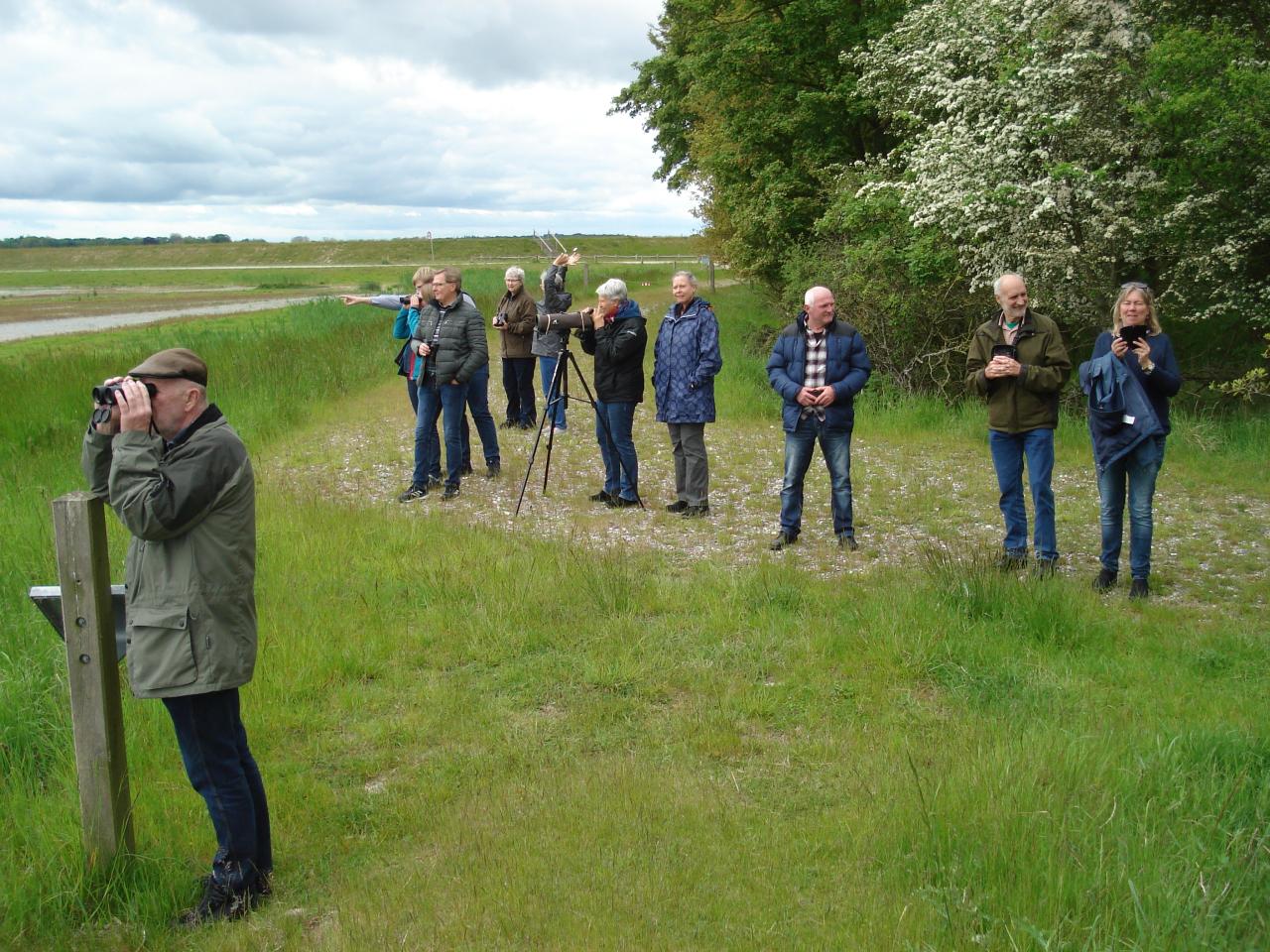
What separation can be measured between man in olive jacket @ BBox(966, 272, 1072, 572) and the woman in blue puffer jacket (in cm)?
253

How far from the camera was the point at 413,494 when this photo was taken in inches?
418

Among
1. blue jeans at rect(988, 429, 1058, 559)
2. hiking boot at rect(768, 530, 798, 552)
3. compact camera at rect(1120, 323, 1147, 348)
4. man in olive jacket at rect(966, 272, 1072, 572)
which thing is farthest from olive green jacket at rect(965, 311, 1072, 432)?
hiking boot at rect(768, 530, 798, 552)

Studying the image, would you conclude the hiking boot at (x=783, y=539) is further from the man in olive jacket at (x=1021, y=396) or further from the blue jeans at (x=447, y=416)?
the blue jeans at (x=447, y=416)

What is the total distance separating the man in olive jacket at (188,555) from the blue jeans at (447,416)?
21.8 ft

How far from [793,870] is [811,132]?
19042mm

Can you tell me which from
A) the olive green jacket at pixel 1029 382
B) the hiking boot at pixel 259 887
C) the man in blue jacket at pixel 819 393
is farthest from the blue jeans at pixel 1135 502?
the hiking boot at pixel 259 887

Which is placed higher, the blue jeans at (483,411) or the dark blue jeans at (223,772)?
the blue jeans at (483,411)

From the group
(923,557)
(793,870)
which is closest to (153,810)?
(793,870)

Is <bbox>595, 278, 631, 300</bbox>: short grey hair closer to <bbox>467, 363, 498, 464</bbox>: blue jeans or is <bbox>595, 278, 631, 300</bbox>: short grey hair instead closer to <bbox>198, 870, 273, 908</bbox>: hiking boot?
<bbox>467, 363, 498, 464</bbox>: blue jeans

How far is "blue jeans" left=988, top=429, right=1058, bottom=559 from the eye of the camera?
305 inches

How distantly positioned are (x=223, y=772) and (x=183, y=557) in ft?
2.57

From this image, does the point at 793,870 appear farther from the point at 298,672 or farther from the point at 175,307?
the point at 175,307

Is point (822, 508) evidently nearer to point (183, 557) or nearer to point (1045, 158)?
point (1045, 158)

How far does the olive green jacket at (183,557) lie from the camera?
3.58 meters
